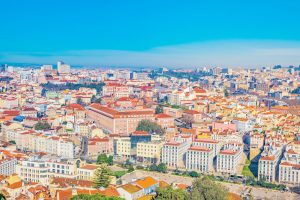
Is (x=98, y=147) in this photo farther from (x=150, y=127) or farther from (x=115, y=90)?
(x=115, y=90)

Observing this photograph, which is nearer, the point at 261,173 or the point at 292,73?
the point at 261,173

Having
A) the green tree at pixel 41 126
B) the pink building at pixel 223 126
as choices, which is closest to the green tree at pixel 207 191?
the pink building at pixel 223 126

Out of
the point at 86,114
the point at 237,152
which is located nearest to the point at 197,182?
the point at 237,152

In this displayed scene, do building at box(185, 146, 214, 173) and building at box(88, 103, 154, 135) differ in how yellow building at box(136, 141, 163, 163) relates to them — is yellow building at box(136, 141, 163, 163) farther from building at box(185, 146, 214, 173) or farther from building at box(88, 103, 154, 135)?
building at box(88, 103, 154, 135)

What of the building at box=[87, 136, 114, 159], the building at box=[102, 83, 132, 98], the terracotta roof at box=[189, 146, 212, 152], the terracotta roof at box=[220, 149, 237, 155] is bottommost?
the building at box=[87, 136, 114, 159]

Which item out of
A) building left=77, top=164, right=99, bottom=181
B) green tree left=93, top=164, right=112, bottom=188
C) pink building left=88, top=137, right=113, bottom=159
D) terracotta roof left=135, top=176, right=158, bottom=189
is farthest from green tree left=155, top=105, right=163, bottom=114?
green tree left=93, top=164, right=112, bottom=188

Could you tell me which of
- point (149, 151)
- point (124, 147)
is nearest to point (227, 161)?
point (149, 151)

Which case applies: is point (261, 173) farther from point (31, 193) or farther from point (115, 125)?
point (115, 125)
